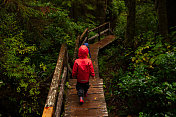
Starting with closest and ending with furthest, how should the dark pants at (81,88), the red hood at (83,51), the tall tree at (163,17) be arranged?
the red hood at (83,51) < the dark pants at (81,88) < the tall tree at (163,17)

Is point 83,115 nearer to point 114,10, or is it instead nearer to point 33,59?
point 33,59

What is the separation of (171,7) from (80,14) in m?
8.52

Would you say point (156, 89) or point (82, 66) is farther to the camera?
point (156, 89)

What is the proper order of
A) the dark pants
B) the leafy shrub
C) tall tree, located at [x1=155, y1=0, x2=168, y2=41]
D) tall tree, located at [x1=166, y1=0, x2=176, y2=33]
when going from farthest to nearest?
tall tree, located at [x1=166, y1=0, x2=176, y2=33] → tall tree, located at [x1=155, y1=0, x2=168, y2=41] → the leafy shrub → the dark pants

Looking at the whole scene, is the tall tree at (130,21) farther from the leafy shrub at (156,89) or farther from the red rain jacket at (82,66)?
the red rain jacket at (82,66)

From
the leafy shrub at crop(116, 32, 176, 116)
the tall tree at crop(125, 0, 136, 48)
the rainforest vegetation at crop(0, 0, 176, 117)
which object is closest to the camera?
the rainforest vegetation at crop(0, 0, 176, 117)

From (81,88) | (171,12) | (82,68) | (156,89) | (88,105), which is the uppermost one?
(171,12)

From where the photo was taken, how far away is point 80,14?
14.8 metres

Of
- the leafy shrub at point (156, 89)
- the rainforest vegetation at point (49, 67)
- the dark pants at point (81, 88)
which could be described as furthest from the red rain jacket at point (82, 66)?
the leafy shrub at point (156, 89)

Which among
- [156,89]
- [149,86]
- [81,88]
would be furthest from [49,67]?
[156,89]

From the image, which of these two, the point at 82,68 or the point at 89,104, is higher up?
the point at 82,68

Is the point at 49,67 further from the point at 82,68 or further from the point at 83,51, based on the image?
the point at 83,51

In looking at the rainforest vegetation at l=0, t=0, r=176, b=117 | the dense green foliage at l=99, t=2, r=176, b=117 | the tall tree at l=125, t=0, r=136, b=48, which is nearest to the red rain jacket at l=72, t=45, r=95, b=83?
the rainforest vegetation at l=0, t=0, r=176, b=117

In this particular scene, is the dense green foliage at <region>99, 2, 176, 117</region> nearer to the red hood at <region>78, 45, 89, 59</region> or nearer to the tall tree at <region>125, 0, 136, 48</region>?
the tall tree at <region>125, 0, 136, 48</region>
